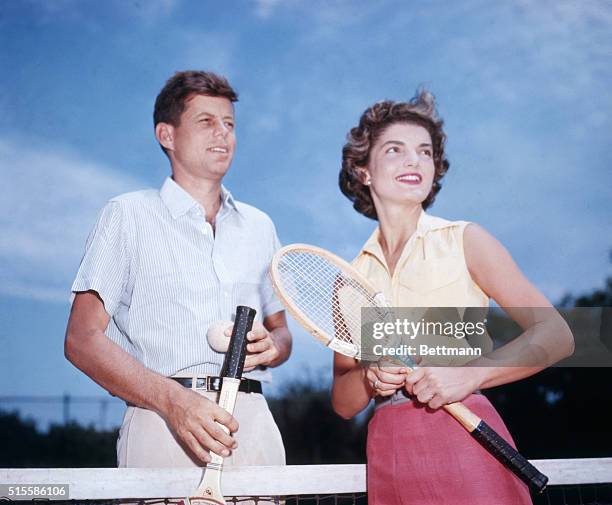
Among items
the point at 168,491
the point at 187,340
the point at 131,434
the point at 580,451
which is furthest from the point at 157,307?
the point at 580,451

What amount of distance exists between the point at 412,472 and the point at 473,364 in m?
0.21

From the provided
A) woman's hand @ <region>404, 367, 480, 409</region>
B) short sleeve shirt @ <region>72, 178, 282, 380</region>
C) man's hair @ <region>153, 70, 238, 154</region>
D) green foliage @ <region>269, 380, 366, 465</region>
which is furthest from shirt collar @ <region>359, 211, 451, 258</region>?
green foliage @ <region>269, 380, 366, 465</region>

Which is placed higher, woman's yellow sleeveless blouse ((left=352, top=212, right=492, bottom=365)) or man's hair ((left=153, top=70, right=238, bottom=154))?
man's hair ((left=153, top=70, right=238, bottom=154))

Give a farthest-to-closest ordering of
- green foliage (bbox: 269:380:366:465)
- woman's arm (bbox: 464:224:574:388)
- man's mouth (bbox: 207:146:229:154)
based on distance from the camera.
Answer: green foliage (bbox: 269:380:366:465)
man's mouth (bbox: 207:146:229:154)
woman's arm (bbox: 464:224:574:388)

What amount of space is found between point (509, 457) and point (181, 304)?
66cm

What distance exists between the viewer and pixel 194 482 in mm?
1371

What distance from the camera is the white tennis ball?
147 cm

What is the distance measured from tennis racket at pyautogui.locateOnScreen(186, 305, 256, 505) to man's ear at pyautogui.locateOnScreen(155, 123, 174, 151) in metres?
0.56

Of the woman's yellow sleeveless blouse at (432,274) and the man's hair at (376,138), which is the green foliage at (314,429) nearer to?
the man's hair at (376,138)

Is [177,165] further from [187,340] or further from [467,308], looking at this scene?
[467,308]

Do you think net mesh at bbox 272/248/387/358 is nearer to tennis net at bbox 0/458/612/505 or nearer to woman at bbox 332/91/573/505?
woman at bbox 332/91/573/505

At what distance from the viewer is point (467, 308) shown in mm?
1460

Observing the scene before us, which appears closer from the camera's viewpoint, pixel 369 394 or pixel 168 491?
pixel 168 491

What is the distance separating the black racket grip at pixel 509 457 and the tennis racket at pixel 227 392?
40 cm
